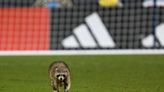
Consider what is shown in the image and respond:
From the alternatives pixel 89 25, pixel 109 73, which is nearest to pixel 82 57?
pixel 89 25

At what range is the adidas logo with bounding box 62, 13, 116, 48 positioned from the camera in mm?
22797

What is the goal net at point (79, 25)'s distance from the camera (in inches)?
902

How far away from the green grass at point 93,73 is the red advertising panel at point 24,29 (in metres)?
1.48

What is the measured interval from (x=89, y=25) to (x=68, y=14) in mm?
1537

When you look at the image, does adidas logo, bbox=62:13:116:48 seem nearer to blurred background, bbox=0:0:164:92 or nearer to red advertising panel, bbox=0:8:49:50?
blurred background, bbox=0:0:164:92

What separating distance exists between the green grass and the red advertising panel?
1480 mm

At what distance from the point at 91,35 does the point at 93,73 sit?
6.55 m

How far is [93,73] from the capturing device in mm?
16453

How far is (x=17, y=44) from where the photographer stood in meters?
23.8

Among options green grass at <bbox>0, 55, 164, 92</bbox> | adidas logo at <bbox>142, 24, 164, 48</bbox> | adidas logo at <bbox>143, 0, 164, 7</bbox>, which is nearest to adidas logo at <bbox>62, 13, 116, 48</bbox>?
adidas logo at <bbox>142, 24, 164, 48</bbox>

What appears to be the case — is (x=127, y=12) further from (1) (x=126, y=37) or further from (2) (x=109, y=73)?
(2) (x=109, y=73)

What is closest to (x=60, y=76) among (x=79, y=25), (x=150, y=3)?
(x=79, y=25)

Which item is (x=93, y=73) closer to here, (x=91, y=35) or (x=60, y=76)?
(x=91, y=35)

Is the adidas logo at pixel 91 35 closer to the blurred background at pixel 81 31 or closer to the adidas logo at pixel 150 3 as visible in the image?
the blurred background at pixel 81 31
